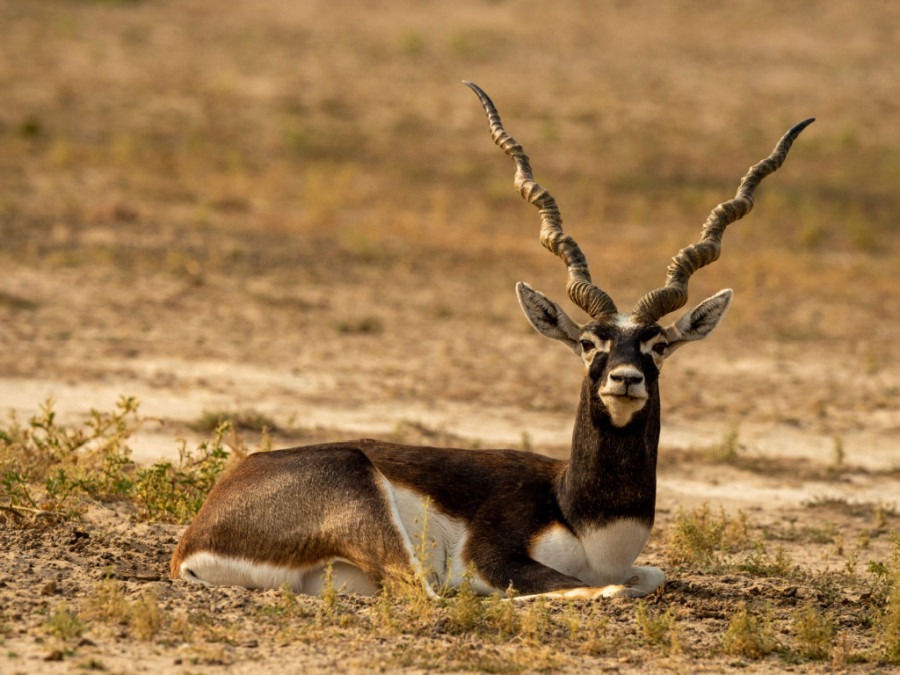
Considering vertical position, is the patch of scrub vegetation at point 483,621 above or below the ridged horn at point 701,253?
below

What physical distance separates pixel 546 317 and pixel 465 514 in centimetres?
134

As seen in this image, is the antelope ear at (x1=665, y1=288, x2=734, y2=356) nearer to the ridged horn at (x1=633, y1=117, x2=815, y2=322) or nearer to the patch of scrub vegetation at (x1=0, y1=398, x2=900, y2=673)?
the ridged horn at (x1=633, y1=117, x2=815, y2=322)

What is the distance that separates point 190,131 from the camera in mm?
28750

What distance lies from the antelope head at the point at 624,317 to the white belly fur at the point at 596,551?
593 mm

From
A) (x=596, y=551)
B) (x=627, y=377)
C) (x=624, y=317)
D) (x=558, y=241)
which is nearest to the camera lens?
(x=627, y=377)

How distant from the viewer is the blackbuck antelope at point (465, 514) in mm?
7043

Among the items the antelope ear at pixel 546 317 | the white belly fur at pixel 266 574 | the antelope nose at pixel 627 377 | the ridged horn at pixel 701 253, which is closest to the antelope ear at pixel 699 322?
the ridged horn at pixel 701 253

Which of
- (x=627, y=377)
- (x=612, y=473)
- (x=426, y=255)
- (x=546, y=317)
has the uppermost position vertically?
(x=426, y=255)

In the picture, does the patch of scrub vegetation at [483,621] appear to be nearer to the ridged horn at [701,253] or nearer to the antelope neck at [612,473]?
the antelope neck at [612,473]

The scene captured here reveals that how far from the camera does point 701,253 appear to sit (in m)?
7.88

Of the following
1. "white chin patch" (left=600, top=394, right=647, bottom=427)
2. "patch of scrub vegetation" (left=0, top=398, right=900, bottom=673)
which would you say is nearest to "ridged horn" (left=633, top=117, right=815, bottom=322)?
"white chin patch" (left=600, top=394, right=647, bottom=427)

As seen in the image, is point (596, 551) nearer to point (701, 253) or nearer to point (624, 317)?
point (624, 317)

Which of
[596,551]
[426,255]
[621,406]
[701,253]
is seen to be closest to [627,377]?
[621,406]

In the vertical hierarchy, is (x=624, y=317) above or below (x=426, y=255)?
below
